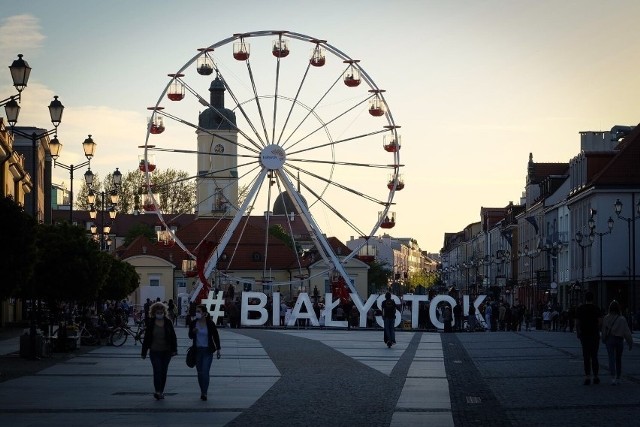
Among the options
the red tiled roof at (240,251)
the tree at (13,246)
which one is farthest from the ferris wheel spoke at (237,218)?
the red tiled roof at (240,251)

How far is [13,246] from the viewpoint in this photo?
31750 millimetres

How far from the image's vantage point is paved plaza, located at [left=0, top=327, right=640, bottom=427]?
70.6 feet

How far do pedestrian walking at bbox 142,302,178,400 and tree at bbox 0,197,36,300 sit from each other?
7.02 metres

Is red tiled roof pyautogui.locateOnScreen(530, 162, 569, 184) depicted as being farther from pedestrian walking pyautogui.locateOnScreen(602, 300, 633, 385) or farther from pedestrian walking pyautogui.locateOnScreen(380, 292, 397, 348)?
pedestrian walking pyautogui.locateOnScreen(602, 300, 633, 385)

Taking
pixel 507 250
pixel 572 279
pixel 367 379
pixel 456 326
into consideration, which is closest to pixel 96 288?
pixel 367 379

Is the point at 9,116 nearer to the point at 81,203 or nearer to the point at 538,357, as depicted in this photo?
the point at 538,357

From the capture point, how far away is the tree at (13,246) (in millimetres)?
31453

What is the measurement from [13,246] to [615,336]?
1352cm

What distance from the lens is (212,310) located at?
73125 mm

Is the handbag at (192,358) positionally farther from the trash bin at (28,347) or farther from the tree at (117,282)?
the tree at (117,282)

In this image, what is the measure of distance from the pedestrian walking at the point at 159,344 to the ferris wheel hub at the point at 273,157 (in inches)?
1527

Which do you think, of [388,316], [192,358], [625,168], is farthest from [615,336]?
[625,168]

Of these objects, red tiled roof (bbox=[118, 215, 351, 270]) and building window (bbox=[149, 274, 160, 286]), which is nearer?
building window (bbox=[149, 274, 160, 286])

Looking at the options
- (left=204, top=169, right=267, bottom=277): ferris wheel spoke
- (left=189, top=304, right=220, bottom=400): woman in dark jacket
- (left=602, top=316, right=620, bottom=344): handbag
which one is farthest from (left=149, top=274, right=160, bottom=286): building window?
(left=189, top=304, right=220, bottom=400): woman in dark jacket
